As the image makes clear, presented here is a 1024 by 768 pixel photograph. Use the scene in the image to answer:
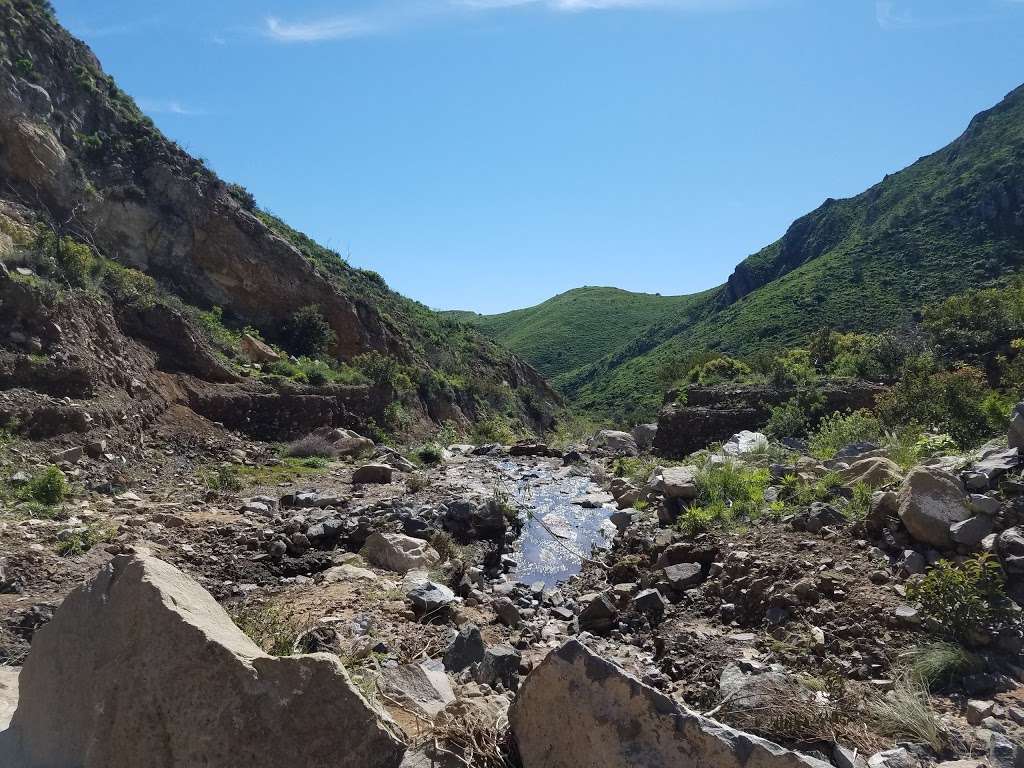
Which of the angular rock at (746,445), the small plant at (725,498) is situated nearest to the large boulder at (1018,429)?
the small plant at (725,498)

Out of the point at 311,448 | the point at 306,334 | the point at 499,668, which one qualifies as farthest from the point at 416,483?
the point at 306,334

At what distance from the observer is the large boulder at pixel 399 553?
8625mm

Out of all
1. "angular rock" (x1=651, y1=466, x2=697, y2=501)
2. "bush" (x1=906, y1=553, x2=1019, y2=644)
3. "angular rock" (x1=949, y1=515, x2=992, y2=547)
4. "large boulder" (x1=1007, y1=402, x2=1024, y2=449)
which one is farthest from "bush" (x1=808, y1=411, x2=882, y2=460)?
→ "bush" (x1=906, y1=553, x2=1019, y2=644)

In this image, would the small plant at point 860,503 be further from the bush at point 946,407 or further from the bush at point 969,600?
the bush at point 946,407

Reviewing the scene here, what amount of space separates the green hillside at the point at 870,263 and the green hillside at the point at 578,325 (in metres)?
8.32

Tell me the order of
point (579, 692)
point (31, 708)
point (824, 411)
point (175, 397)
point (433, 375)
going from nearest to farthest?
1. point (579, 692)
2. point (31, 708)
3. point (175, 397)
4. point (824, 411)
5. point (433, 375)

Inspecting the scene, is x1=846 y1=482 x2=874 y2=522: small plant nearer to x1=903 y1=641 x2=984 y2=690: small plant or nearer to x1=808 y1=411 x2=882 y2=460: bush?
x1=903 y1=641 x2=984 y2=690: small plant

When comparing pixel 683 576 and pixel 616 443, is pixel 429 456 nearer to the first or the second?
pixel 616 443

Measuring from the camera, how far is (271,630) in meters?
5.11

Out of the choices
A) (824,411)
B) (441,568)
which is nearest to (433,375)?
(824,411)

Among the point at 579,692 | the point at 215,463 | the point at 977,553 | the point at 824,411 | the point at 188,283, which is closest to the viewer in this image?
the point at 579,692

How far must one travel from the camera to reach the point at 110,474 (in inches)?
449

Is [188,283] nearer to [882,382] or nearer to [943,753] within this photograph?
[882,382]

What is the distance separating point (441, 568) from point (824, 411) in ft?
47.0
